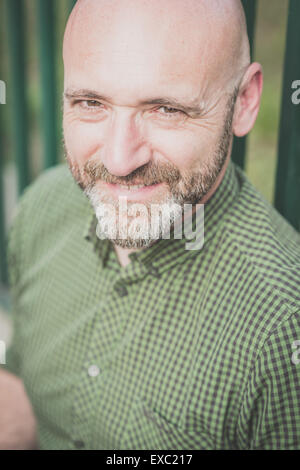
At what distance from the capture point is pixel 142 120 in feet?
3.29

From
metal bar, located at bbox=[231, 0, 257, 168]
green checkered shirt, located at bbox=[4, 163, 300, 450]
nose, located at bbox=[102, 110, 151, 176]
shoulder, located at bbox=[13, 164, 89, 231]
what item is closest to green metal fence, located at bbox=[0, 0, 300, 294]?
metal bar, located at bbox=[231, 0, 257, 168]

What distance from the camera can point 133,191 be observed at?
1069 millimetres

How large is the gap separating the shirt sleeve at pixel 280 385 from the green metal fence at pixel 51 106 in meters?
0.41

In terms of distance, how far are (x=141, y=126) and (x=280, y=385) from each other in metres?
0.64

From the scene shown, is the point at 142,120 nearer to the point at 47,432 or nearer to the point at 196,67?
the point at 196,67

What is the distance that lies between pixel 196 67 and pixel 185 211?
1.09 ft

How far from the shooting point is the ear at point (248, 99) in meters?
1.07

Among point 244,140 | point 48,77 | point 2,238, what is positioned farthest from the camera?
point 2,238

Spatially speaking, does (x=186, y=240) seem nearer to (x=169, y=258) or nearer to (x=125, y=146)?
(x=169, y=258)

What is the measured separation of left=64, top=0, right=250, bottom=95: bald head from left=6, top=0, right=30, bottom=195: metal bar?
1.04 metres

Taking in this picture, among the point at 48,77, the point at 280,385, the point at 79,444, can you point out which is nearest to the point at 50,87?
the point at 48,77

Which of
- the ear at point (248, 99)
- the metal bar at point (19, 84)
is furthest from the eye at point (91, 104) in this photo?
the metal bar at point (19, 84)

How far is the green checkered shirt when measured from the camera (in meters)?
1.08

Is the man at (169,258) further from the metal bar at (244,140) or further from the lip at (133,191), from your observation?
the metal bar at (244,140)
